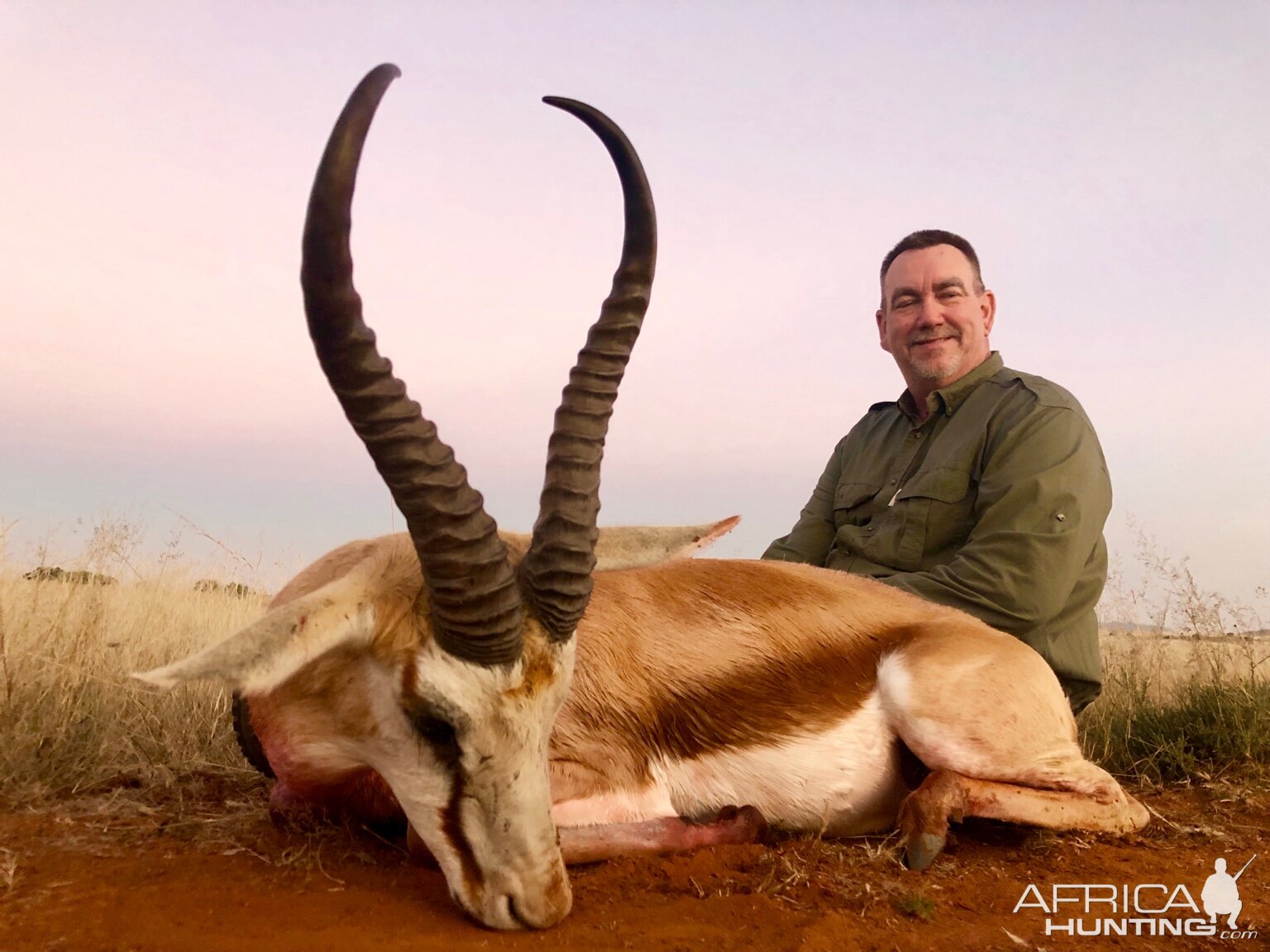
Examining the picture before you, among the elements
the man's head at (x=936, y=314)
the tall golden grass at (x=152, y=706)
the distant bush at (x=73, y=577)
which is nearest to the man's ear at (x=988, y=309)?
the man's head at (x=936, y=314)

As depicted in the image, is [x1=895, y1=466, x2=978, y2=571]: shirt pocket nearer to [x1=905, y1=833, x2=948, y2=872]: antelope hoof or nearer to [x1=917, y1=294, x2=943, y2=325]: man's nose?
[x1=917, y1=294, x2=943, y2=325]: man's nose

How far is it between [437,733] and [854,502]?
12.0ft

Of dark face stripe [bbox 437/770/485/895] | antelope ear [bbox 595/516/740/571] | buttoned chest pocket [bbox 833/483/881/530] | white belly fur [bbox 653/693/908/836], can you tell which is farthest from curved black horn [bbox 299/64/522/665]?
buttoned chest pocket [bbox 833/483/881/530]

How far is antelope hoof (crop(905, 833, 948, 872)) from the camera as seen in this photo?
311 centimetres

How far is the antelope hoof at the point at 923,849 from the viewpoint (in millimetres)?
3109

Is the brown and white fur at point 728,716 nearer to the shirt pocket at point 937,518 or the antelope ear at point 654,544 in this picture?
the antelope ear at point 654,544

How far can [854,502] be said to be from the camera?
5.66 m

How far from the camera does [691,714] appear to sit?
3.51 m

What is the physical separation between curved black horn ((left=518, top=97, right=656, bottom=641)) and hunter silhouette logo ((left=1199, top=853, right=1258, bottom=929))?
87.5 inches

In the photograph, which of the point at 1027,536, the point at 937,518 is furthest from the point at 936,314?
the point at 1027,536

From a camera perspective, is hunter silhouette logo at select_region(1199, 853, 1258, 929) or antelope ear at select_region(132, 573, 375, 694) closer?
antelope ear at select_region(132, 573, 375, 694)

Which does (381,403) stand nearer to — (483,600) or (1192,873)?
(483,600)

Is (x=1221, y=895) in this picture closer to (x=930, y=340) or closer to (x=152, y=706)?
(x=930, y=340)

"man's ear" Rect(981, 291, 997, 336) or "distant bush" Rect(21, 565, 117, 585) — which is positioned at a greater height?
"man's ear" Rect(981, 291, 997, 336)
